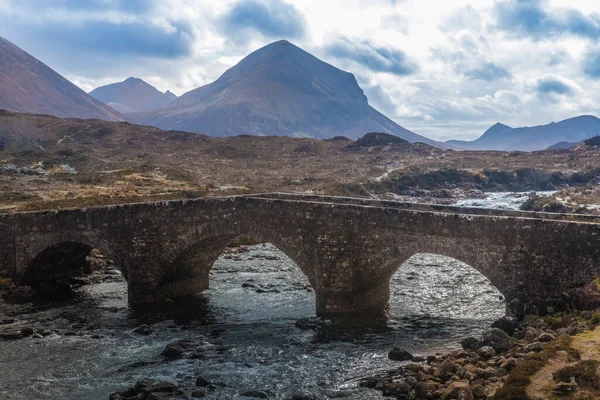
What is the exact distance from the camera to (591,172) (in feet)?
269

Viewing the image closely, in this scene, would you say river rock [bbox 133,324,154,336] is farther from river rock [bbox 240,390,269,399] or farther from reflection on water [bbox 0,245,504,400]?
river rock [bbox 240,390,269,399]

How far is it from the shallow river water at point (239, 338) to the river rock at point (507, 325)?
196cm

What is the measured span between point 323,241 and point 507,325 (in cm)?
873

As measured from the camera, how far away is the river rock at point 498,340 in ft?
59.6

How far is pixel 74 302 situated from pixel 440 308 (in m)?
18.4

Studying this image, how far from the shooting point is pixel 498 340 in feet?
60.6

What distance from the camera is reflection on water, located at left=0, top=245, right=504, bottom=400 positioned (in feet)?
63.1

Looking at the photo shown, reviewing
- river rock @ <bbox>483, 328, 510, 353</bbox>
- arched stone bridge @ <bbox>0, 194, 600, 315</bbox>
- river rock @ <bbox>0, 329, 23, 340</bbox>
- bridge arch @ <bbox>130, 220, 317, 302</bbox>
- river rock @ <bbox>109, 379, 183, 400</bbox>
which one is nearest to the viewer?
river rock @ <bbox>109, 379, 183, 400</bbox>

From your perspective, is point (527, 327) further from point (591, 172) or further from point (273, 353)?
point (591, 172)

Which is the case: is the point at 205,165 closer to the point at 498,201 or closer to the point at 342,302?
the point at 498,201

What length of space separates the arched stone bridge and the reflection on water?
70.7 inches

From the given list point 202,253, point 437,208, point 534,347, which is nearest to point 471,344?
point 534,347

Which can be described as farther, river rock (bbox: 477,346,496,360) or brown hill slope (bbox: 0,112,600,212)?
brown hill slope (bbox: 0,112,600,212)

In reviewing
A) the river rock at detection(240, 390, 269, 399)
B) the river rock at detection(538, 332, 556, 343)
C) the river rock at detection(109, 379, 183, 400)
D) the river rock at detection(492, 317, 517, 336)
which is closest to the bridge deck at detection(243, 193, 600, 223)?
the river rock at detection(492, 317, 517, 336)
